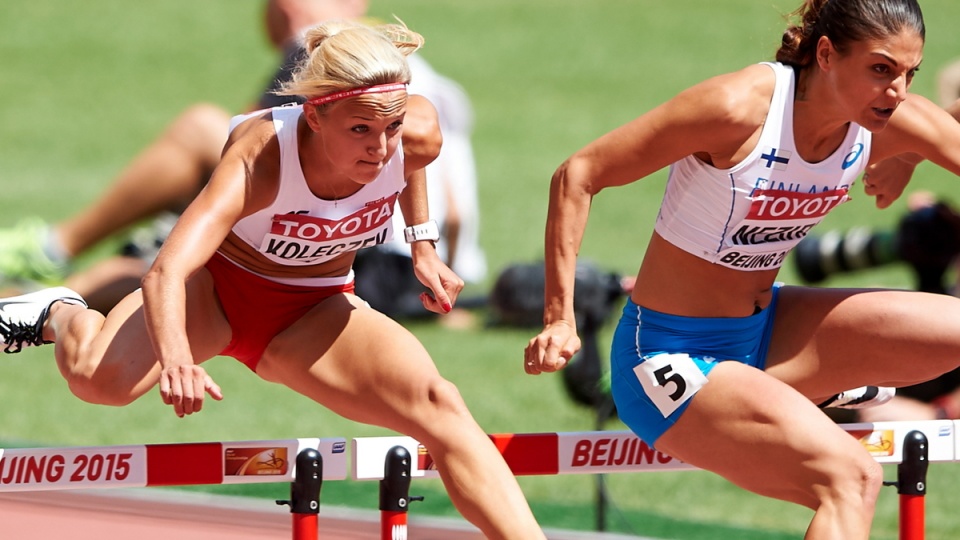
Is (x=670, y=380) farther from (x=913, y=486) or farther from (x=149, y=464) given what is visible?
(x=149, y=464)

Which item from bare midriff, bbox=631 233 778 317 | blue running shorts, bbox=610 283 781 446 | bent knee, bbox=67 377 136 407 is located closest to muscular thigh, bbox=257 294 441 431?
bent knee, bbox=67 377 136 407

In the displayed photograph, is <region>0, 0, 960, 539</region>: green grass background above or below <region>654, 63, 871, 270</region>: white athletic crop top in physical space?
above

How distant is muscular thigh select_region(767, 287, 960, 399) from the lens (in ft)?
13.7

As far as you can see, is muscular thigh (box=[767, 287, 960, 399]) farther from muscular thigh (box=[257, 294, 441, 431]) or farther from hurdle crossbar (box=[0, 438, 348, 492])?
hurdle crossbar (box=[0, 438, 348, 492])

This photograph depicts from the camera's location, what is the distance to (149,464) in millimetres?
3832

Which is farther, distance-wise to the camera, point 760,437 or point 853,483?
point 760,437

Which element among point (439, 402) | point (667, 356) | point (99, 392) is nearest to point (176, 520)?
point (99, 392)

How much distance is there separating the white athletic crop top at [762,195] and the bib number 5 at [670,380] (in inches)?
12.0

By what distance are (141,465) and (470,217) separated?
6.03 meters

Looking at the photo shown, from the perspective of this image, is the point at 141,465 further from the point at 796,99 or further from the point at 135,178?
the point at 135,178

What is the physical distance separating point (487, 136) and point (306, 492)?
43.1ft

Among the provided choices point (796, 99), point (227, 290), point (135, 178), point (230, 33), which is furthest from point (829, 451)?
point (230, 33)

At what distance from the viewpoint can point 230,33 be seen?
20109mm

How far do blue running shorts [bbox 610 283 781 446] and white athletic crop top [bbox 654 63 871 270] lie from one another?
193 millimetres
